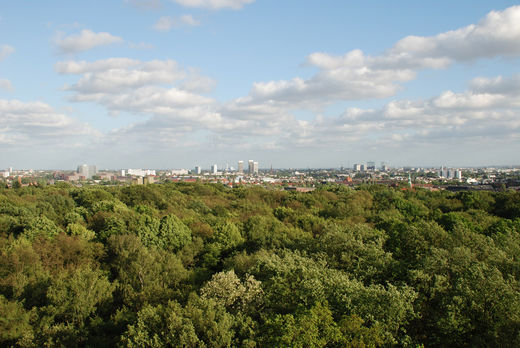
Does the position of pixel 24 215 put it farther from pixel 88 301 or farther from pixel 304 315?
pixel 304 315

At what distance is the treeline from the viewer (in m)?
15.4

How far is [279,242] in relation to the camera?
101 ft

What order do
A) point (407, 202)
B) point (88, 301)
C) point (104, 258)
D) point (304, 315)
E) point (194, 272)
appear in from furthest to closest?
point (407, 202)
point (104, 258)
point (194, 272)
point (88, 301)
point (304, 315)

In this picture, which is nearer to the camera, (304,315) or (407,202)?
(304,315)

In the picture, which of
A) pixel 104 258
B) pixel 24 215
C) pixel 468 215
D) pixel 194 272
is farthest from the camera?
pixel 468 215

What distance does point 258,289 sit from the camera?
1872 centimetres

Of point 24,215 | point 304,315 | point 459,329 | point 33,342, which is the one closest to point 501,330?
point 459,329

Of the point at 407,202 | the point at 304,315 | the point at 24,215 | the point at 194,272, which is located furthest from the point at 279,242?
the point at 407,202

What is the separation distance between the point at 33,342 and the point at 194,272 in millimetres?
10885

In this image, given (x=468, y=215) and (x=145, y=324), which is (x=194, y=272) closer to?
(x=145, y=324)

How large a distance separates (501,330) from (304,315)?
26.2 feet

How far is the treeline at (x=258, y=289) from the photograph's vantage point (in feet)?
50.4

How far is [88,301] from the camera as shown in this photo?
1978 centimetres

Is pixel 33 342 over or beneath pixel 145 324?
beneath
